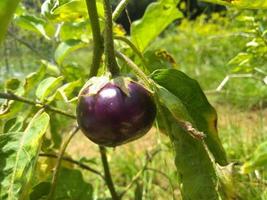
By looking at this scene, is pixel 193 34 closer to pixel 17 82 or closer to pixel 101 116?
pixel 17 82

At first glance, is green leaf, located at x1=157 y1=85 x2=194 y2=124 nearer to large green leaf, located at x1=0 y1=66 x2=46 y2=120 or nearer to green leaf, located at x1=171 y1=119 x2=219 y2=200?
green leaf, located at x1=171 y1=119 x2=219 y2=200

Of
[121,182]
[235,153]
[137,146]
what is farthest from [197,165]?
[137,146]

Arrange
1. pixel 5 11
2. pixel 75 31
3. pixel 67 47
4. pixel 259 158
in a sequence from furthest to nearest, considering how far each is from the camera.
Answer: pixel 75 31
pixel 67 47
pixel 259 158
pixel 5 11

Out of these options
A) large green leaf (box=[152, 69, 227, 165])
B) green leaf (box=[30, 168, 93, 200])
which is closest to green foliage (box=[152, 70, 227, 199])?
large green leaf (box=[152, 69, 227, 165])

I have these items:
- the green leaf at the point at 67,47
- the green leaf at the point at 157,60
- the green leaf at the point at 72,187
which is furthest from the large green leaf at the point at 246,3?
the green leaf at the point at 72,187

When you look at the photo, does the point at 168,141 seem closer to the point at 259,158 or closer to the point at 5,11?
the point at 259,158

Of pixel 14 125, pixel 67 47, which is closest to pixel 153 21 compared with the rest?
pixel 67 47
